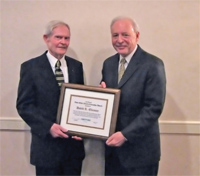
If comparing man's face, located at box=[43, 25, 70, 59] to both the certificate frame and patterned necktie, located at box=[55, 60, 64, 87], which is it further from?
the certificate frame

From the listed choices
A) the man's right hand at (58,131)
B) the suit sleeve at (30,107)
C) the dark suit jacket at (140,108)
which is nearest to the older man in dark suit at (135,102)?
the dark suit jacket at (140,108)

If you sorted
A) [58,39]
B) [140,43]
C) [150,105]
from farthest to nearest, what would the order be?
[140,43]
[58,39]
[150,105]

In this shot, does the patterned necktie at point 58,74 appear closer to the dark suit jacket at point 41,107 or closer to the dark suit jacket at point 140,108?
the dark suit jacket at point 41,107

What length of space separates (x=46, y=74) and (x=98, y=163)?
0.86m

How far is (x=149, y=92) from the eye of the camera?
1.46 meters

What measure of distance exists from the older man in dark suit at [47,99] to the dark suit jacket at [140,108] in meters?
0.31

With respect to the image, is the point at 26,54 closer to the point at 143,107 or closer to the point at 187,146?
the point at 143,107

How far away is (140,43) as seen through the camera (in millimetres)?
1908

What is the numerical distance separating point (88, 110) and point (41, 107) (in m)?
0.31

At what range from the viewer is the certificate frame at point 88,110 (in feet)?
4.89

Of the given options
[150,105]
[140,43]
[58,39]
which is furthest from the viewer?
[140,43]

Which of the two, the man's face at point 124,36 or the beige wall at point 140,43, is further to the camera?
the beige wall at point 140,43

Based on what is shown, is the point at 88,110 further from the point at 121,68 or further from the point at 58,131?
the point at 121,68

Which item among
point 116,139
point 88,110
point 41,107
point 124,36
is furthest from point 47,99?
point 124,36
